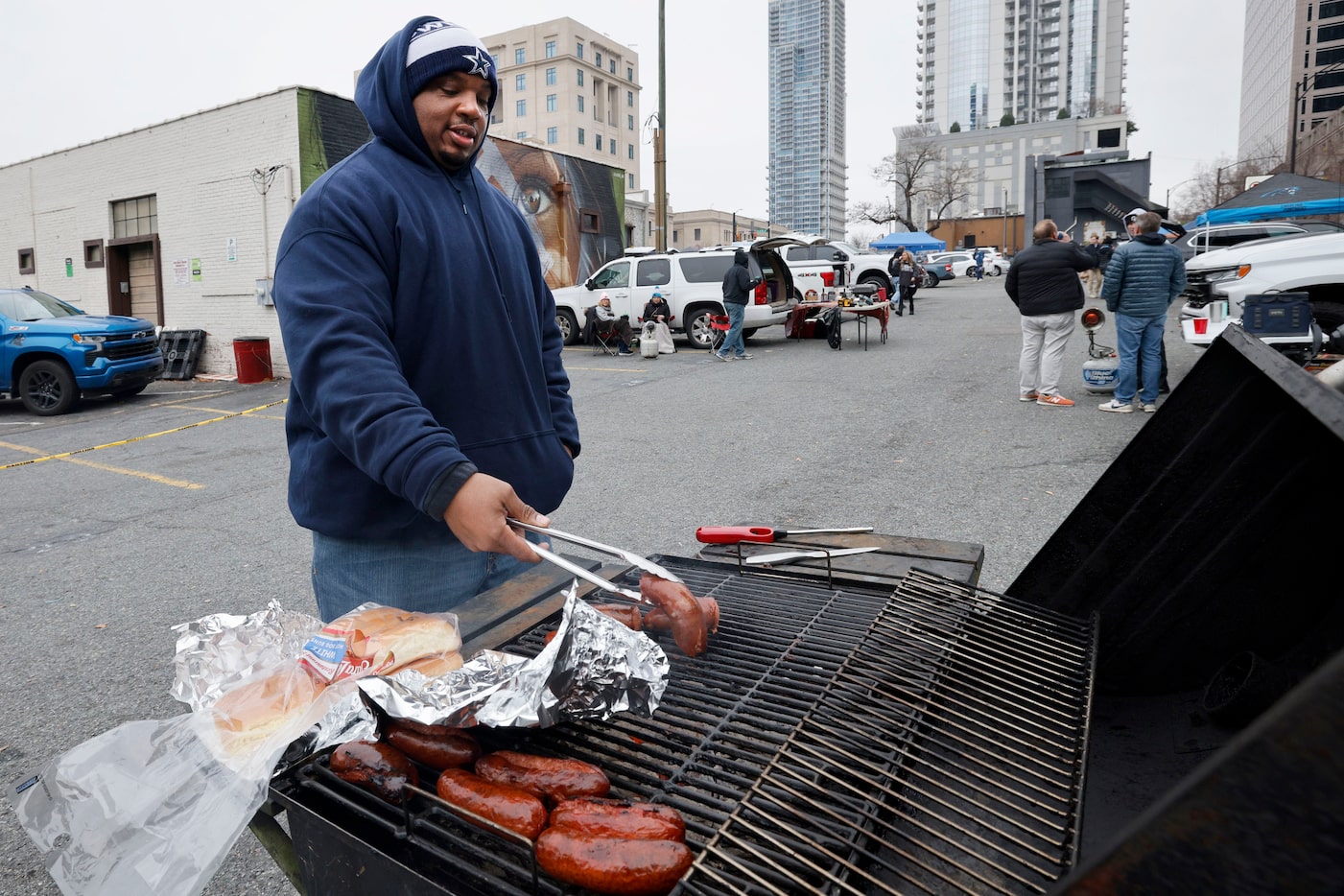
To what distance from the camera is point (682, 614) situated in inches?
71.9

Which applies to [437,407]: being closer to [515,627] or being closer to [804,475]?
[515,627]

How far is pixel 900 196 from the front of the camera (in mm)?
87312

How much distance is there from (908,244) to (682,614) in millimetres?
42897

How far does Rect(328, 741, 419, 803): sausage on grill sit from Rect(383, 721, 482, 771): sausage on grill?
0.03 meters

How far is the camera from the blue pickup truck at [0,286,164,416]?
12891mm

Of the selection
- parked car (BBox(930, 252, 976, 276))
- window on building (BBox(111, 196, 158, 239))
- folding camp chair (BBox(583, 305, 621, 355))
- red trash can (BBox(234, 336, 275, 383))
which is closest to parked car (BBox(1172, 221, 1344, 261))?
folding camp chair (BBox(583, 305, 621, 355))

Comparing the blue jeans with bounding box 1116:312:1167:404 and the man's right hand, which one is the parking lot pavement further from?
the man's right hand

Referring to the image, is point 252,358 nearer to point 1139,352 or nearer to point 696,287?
point 696,287

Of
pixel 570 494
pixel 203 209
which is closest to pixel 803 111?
pixel 203 209

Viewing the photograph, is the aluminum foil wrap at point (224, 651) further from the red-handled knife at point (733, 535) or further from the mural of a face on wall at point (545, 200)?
the mural of a face on wall at point (545, 200)

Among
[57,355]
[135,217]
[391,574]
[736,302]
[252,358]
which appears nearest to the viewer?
[391,574]

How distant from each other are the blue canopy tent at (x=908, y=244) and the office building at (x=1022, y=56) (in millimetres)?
98341

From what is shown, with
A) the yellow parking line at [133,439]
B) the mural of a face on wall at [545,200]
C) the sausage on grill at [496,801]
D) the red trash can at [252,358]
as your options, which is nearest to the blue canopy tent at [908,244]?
the mural of a face on wall at [545,200]

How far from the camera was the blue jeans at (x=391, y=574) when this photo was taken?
213cm
